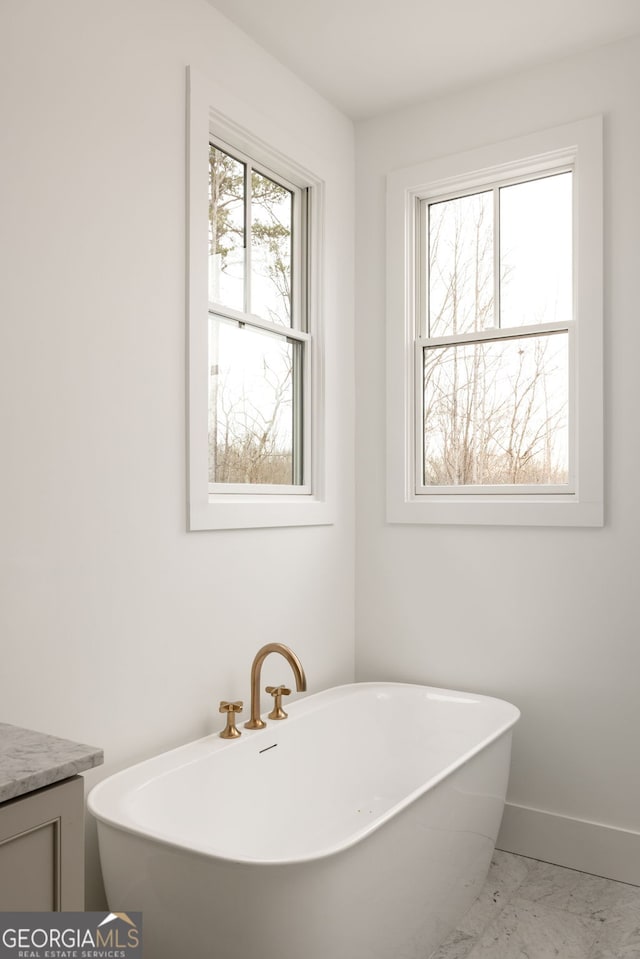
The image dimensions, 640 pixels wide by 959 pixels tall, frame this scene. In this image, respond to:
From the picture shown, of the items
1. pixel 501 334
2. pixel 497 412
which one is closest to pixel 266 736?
pixel 497 412

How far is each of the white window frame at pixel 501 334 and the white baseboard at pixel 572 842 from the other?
41.3 inches

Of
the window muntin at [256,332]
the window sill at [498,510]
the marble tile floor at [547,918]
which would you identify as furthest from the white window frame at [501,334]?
the marble tile floor at [547,918]

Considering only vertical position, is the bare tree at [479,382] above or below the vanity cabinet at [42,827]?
above

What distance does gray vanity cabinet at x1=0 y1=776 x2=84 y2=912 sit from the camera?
110 cm

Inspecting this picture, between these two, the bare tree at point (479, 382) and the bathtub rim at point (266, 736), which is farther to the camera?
the bare tree at point (479, 382)

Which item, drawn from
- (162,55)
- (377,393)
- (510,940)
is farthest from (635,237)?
(510,940)

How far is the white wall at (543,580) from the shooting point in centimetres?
255

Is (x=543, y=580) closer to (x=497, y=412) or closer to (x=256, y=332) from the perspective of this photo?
(x=497, y=412)

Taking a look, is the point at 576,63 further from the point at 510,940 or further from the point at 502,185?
the point at 510,940

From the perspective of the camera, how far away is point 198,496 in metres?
2.27

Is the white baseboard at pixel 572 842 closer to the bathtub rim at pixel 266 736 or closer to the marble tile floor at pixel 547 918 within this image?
the marble tile floor at pixel 547 918

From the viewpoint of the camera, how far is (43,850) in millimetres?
1155

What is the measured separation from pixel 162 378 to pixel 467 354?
1.35m

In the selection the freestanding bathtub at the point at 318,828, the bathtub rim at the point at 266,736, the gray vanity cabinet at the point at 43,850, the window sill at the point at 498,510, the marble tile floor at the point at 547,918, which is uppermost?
the window sill at the point at 498,510
